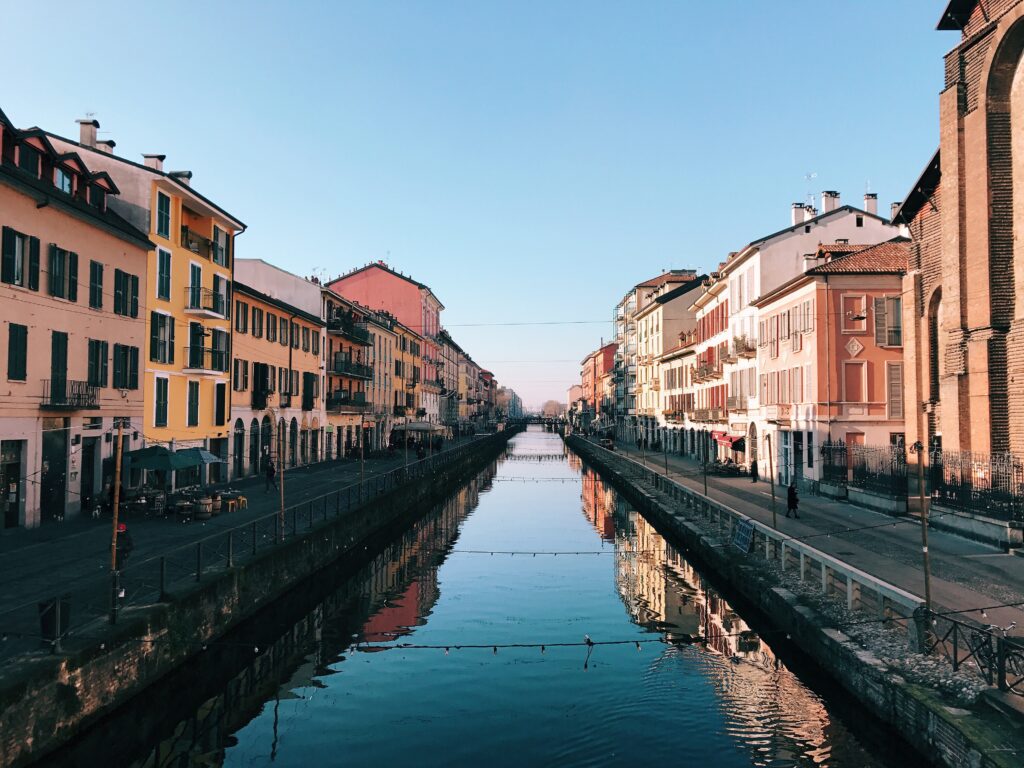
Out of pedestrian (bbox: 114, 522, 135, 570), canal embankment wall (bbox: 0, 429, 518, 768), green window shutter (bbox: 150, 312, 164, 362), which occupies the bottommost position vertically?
canal embankment wall (bbox: 0, 429, 518, 768)

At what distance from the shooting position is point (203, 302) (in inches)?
1356

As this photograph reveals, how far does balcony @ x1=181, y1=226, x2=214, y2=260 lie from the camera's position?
34.6 metres

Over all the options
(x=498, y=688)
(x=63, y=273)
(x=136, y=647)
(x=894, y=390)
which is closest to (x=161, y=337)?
(x=63, y=273)

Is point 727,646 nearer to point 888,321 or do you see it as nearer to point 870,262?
point 888,321

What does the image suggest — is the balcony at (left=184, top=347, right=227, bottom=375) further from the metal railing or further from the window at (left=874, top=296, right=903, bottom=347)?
the window at (left=874, top=296, right=903, bottom=347)

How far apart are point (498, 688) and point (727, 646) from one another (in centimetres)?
558

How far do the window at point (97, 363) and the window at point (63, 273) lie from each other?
6.52ft

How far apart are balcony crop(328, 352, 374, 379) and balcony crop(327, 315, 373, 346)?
5.86 ft

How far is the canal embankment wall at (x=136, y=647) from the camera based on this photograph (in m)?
9.91

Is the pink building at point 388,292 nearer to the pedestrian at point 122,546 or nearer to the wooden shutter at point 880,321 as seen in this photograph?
the wooden shutter at point 880,321

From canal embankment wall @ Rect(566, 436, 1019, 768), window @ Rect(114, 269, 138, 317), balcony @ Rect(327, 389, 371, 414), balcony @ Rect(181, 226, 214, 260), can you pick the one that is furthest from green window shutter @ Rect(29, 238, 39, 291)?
balcony @ Rect(327, 389, 371, 414)

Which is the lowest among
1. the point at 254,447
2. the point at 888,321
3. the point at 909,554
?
the point at 909,554

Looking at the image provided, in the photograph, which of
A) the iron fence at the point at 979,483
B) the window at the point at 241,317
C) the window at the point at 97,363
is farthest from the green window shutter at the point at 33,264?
the iron fence at the point at 979,483

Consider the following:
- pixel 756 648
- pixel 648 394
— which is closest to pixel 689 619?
pixel 756 648
